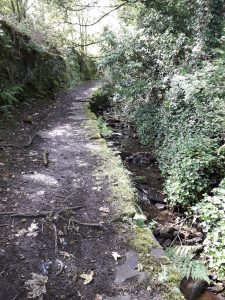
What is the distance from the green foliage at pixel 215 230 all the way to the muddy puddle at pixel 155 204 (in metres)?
0.24

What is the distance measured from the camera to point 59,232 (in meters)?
3.79

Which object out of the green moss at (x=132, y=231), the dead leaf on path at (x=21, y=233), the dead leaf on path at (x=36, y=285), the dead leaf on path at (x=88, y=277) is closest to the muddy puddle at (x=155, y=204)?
the green moss at (x=132, y=231)

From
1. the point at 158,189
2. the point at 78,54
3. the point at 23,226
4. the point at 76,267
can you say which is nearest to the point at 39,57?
the point at 158,189

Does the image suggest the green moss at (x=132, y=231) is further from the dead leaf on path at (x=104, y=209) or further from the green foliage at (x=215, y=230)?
the green foliage at (x=215, y=230)

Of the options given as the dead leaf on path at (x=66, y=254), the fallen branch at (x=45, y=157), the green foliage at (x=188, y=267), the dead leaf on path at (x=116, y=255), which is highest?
the fallen branch at (x=45, y=157)

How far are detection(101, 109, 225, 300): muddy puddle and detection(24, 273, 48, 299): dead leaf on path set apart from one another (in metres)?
1.81

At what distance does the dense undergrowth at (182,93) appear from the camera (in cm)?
611

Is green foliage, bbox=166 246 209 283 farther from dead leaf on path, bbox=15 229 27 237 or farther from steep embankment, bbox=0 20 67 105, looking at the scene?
steep embankment, bbox=0 20 67 105

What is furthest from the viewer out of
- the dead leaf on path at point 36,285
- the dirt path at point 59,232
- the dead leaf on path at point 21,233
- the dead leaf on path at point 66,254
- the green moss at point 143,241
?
the dead leaf on path at point 21,233

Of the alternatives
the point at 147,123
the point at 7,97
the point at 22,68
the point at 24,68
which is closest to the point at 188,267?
the point at 7,97

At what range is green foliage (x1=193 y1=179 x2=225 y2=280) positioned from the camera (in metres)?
4.49

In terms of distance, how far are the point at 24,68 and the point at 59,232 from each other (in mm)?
8332

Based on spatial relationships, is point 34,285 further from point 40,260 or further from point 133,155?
point 133,155

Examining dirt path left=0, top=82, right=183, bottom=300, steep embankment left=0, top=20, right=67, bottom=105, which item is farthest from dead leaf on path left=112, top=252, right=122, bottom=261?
steep embankment left=0, top=20, right=67, bottom=105
